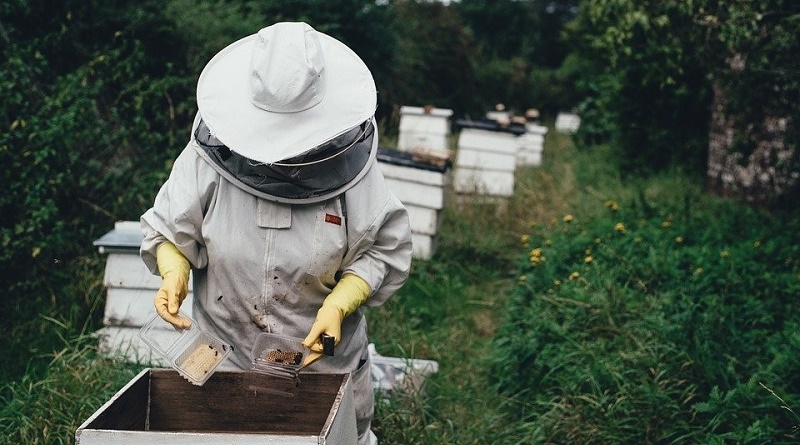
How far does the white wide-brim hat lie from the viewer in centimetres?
244

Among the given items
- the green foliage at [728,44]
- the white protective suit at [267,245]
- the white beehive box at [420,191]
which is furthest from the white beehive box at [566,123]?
the white protective suit at [267,245]

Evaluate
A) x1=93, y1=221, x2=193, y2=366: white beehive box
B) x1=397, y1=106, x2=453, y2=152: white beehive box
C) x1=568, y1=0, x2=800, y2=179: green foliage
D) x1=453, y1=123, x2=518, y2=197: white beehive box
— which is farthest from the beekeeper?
x1=397, y1=106, x2=453, y2=152: white beehive box

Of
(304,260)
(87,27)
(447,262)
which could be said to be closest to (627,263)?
(447,262)

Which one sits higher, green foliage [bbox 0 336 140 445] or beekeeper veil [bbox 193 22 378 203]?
beekeeper veil [bbox 193 22 378 203]

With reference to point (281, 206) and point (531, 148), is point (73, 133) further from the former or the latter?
point (531, 148)

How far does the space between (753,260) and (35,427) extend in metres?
3.92

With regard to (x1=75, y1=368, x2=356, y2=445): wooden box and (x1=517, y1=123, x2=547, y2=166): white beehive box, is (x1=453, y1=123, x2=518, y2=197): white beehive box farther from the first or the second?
(x1=75, y1=368, x2=356, y2=445): wooden box

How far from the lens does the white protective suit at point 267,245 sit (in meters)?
2.66

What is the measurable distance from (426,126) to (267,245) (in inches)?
217

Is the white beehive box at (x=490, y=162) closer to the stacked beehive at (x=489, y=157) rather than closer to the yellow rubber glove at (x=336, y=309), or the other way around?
the stacked beehive at (x=489, y=157)

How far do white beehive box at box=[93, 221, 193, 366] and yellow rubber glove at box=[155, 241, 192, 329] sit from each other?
4.52 feet

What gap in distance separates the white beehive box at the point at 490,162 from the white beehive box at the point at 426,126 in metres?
0.28

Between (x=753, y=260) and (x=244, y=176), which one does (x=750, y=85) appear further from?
(x=244, y=176)

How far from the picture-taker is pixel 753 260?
4887mm
